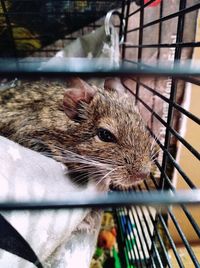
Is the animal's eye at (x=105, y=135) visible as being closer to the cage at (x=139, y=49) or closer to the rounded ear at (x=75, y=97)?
the rounded ear at (x=75, y=97)

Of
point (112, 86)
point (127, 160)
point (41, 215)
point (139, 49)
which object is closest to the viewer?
point (41, 215)

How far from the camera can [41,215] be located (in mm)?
580

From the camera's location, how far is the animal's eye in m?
0.85

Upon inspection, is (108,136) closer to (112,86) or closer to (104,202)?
(112,86)

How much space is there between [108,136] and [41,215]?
1.08 ft

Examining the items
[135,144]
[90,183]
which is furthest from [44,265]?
[135,144]

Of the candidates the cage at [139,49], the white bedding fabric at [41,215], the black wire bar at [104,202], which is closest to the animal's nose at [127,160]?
the white bedding fabric at [41,215]

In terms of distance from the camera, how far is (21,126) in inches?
39.2

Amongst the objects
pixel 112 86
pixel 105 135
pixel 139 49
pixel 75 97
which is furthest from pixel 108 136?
pixel 139 49

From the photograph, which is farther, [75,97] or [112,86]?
[112,86]

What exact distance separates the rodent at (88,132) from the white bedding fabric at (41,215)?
11 centimetres

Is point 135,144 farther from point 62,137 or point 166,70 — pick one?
point 166,70

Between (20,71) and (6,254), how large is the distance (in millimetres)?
359

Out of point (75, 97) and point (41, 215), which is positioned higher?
point (75, 97)
